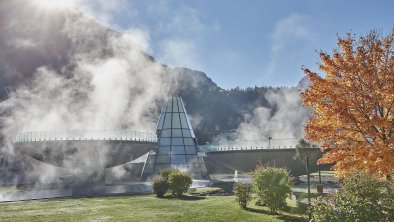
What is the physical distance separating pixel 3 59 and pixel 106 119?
7203 cm

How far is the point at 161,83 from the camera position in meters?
92.3

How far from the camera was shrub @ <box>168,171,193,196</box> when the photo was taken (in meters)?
24.5

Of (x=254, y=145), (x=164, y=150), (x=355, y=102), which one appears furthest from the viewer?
(x=164, y=150)

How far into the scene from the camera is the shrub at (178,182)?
80.4 ft

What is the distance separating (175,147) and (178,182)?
2180 centimetres

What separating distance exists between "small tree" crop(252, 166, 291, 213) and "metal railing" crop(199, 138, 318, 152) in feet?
72.0

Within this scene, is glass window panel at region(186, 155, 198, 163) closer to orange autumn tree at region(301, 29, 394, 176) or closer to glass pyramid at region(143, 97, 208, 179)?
glass pyramid at region(143, 97, 208, 179)

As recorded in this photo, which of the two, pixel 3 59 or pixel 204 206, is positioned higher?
pixel 3 59

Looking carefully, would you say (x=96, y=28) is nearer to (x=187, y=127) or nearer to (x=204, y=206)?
(x=187, y=127)

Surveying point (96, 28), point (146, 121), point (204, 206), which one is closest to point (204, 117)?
point (146, 121)

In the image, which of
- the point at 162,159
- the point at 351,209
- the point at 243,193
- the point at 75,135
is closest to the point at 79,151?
the point at 75,135

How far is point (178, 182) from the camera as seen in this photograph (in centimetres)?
2466

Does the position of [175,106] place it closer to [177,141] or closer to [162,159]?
[177,141]

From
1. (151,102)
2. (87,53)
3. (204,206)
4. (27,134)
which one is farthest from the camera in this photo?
(87,53)
